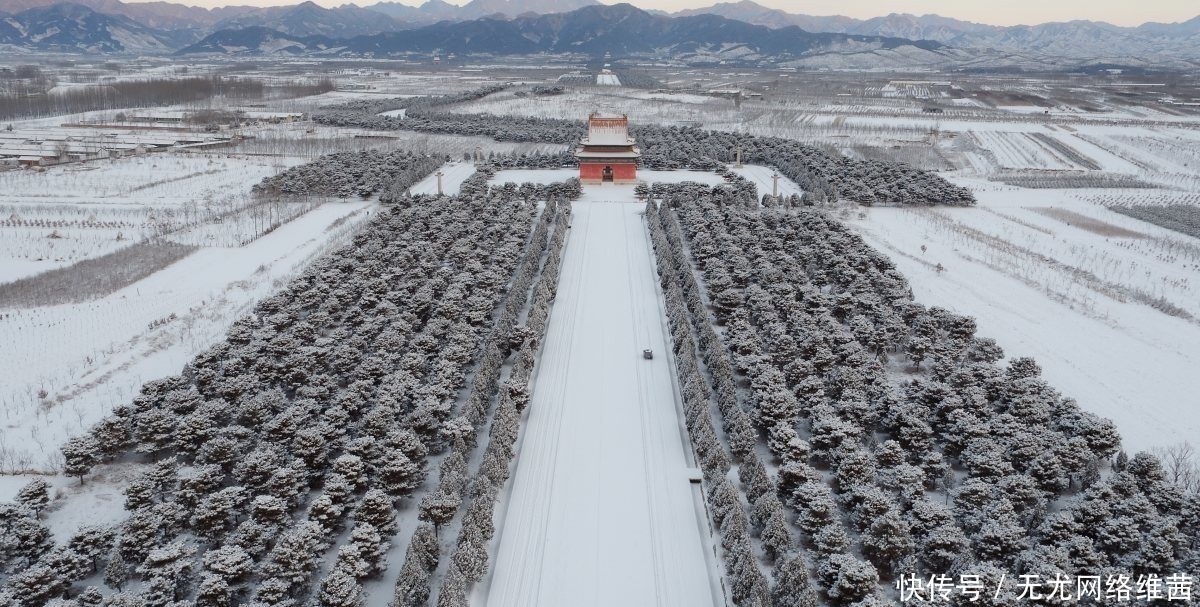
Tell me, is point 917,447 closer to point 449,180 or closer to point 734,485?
point 734,485

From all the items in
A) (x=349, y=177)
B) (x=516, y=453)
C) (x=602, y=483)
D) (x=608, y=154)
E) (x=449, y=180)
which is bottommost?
(x=602, y=483)

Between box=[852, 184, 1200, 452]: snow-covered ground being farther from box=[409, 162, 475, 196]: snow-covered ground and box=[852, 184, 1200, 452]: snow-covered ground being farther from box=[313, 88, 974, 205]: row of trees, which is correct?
box=[409, 162, 475, 196]: snow-covered ground

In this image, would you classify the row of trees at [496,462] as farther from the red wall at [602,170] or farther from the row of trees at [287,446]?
the red wall at [602,170]

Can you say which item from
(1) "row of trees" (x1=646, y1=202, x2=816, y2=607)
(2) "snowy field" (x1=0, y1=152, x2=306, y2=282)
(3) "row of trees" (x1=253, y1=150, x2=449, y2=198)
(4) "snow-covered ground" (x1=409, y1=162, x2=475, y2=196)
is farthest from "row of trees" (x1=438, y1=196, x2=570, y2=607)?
(3) "row of trees" (x1=253, y1=150, x2=449, y2=198)

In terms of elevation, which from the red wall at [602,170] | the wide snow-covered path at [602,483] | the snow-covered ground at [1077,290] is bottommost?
the wide snow-covered path at [602,483]

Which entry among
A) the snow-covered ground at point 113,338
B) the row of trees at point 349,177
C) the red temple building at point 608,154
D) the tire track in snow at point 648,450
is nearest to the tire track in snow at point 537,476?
the tire track in snow at point 648,450

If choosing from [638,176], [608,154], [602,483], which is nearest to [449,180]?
[608,154]
